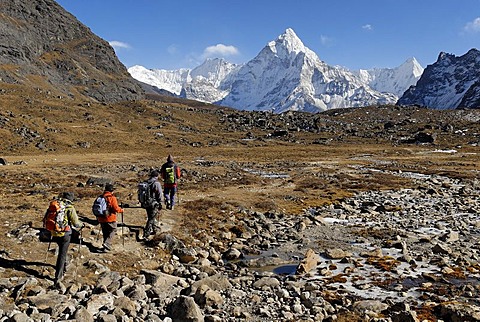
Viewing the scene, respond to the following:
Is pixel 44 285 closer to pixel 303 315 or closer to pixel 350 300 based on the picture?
pixel 303 315

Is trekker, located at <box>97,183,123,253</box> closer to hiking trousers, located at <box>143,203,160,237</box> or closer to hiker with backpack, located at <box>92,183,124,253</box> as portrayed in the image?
Result: hiker with backpack, located at <box>92,183,124,253</box>

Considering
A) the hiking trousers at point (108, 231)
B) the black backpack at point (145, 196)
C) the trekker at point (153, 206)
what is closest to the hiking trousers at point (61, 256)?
the hiking trousers at point (108, 231)

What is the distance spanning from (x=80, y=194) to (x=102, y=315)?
1745 cm

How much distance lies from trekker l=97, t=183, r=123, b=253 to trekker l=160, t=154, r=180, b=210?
19.6ft

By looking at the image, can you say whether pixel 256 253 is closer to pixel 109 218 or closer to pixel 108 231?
→ pixel 108 231

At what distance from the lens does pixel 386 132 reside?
136 meters

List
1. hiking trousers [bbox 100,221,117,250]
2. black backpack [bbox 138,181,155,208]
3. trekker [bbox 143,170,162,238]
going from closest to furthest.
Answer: hiking trousers [bbox 100,221,117,250], black backpack [bbox 138,181,155,208], trekker [bbox 143,170,162,238]

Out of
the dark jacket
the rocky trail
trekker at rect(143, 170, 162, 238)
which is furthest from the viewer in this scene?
the dark jacket

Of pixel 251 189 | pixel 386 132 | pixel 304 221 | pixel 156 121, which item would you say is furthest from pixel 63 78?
pixel 304 221

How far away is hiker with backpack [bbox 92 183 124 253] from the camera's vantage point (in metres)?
14.5

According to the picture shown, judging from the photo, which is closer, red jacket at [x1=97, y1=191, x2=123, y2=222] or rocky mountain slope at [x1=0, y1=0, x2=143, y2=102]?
red jacket at [x1=97, y1=191, x2=123, y2=222]

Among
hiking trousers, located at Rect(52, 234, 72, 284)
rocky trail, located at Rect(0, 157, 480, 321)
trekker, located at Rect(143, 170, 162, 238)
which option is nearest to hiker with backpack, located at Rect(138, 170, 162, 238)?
trekker, located at Rect(143, 170, 162, 238)

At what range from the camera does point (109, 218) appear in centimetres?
1461

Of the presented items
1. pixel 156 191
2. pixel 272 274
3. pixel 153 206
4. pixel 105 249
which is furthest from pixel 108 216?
pixel 272 274
